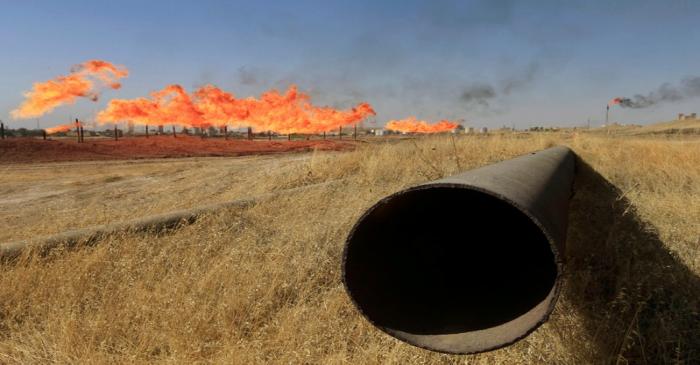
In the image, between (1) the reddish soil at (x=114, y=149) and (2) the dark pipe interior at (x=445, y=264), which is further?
(1) the reddish soil at (x=114, y=149)

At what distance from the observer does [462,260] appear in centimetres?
249

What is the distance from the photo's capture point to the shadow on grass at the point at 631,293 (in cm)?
290

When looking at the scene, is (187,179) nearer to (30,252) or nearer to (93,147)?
(30,252)

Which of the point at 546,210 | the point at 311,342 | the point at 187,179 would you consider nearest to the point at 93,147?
the point at 187,179

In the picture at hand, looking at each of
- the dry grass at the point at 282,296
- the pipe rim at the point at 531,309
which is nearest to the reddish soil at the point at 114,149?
the dry grass at the point at 282,296

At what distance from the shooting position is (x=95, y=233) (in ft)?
16.7

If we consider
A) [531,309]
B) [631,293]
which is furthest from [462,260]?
[631,293]

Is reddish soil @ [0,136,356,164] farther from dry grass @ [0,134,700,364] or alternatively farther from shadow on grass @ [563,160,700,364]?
shadow on grass @ [563,160,700,364]

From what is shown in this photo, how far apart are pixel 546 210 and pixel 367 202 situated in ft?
17.1

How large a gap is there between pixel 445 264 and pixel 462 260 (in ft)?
0.57

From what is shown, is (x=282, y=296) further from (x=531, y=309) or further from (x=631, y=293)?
(x=631, y=293)

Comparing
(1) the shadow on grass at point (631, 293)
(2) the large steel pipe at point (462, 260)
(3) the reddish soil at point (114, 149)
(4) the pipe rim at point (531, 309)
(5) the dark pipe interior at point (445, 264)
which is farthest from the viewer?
(3) the reddish soil at point (114, 149)

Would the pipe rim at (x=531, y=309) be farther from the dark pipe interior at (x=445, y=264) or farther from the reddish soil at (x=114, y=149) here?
the reddish soil at (x=114, y=149)

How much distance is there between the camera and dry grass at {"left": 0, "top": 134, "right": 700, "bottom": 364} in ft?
9.78
